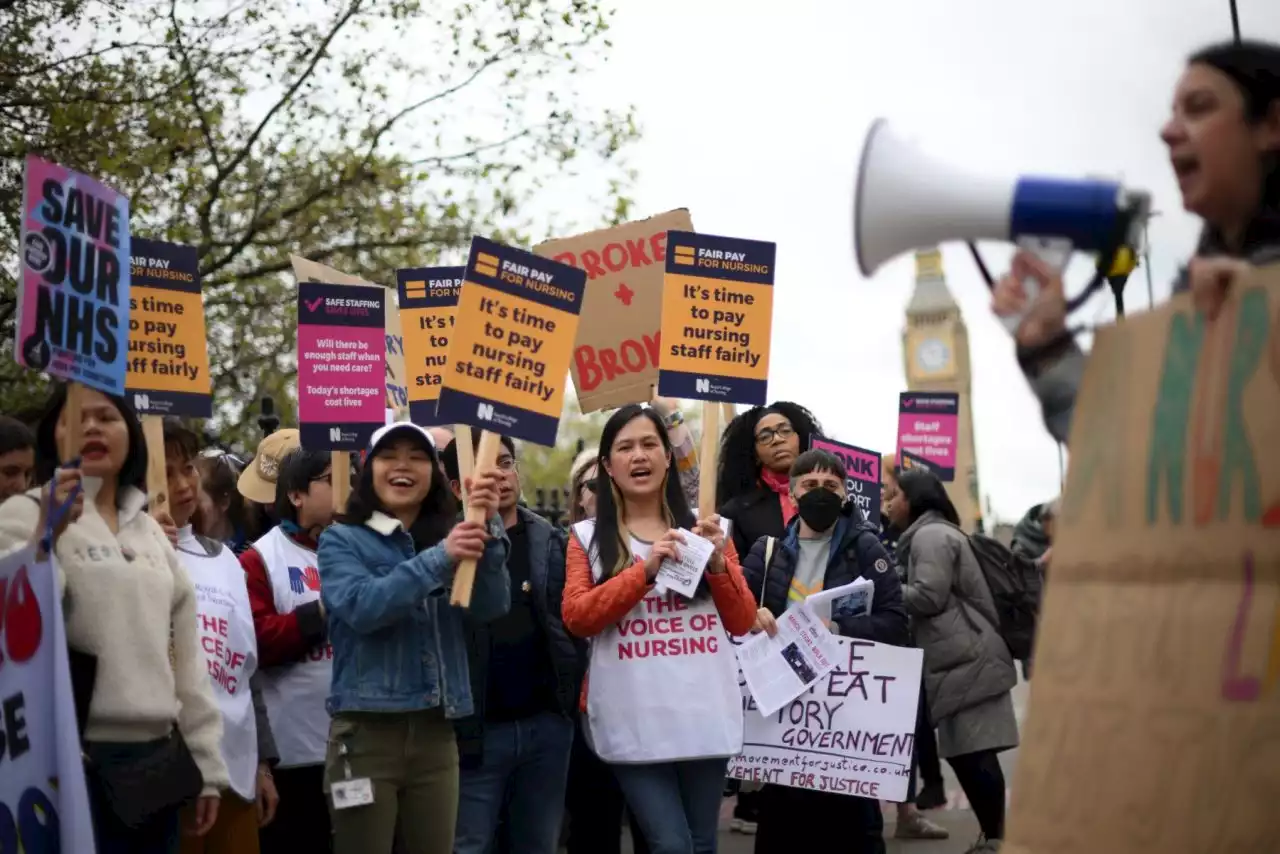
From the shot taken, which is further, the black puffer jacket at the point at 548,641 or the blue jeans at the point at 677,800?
the black puffer jacket at the point at 548,641

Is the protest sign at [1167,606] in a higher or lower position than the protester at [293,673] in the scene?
higher

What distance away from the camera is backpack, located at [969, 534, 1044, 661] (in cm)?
920

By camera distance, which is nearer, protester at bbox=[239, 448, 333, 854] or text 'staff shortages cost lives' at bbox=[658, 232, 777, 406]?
protester at bbox=[239, 448, 333, 854]

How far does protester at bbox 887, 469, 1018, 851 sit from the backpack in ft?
0.17

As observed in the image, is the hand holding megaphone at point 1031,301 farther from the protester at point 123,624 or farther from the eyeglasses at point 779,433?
the eyeglasses at point 779,433

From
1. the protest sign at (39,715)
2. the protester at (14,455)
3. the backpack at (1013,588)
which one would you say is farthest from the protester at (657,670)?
the backpack at (1013,588)

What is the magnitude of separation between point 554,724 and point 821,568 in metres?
1.66

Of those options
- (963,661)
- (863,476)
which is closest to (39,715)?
(963,661)

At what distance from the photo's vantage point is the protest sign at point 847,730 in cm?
775

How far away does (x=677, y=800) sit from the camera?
21.6 ft

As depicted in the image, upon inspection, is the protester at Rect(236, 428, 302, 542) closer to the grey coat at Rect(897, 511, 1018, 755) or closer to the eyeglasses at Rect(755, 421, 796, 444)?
the eyeglasses at Rect(755, 421, 796, 444)

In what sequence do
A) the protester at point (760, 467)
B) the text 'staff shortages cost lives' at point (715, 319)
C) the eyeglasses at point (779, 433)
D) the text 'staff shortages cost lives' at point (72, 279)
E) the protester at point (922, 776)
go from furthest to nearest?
the protester at point (922, 776)
the eyeglasses at point (779, 433)
the protester at point (760, 467)
the text 'staff shortages cost lives' at point (715, 319)
the text 'staff shortages cost lives' at point (72, 279)

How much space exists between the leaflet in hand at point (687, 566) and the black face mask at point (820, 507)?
4.34 feet

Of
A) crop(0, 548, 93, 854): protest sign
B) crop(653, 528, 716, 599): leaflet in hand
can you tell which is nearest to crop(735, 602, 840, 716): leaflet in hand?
crop(653, 528, 716, 599): leaflet in hand
